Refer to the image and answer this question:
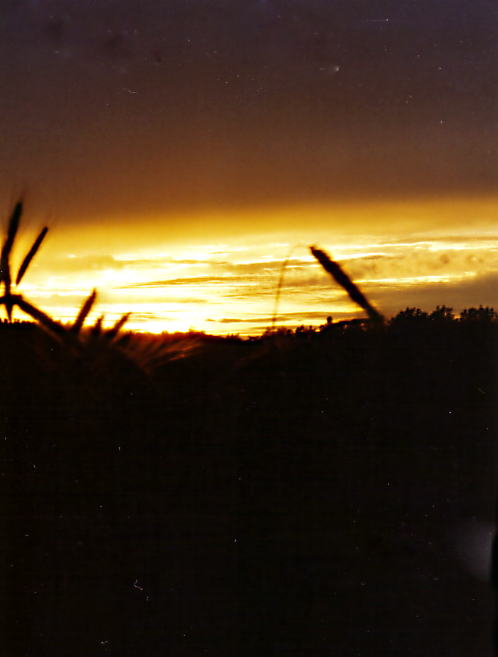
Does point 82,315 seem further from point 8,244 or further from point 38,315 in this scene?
point 8,244

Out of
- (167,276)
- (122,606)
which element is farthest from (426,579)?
(167,276)

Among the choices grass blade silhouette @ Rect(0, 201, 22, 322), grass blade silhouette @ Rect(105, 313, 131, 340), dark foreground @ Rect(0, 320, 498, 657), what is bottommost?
dark foreground @ Rect(0, 320, 498, 657)

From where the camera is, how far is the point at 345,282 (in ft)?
4.34

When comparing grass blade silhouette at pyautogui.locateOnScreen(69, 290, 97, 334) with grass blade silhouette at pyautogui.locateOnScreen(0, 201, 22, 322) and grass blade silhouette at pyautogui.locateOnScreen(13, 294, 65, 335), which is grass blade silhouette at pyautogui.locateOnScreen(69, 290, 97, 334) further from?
grass blade silhouette at pyautogui.locateOnScreen(0, 201, 22, 322)

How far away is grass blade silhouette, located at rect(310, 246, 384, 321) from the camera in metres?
1.32

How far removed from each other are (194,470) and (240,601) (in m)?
0.39

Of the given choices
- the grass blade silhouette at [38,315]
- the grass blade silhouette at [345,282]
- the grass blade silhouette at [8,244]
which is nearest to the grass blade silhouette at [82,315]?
the grass blade silhouette at [38,315]

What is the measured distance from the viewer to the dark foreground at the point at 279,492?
52.6 inches

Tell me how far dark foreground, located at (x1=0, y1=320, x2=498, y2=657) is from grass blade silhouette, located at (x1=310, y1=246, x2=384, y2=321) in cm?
6

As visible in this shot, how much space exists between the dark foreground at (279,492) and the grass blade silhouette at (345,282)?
6cm

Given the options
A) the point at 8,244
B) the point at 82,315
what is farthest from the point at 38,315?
the point at 8,244

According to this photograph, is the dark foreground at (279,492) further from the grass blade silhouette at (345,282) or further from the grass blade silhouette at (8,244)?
the grass blade silhouette at (8,244)

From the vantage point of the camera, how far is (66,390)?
4.49 ft


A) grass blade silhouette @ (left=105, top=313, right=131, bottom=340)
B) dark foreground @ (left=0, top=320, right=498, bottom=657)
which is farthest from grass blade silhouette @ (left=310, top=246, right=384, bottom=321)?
grass blade silhouette @ (left=105, top=313, right=131, bottom=340)
